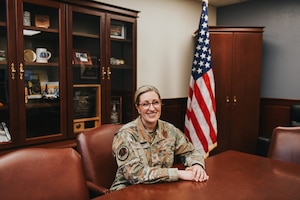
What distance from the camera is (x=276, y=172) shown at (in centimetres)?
149

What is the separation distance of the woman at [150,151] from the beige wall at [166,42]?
175 cm

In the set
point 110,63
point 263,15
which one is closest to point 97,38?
point 110,63

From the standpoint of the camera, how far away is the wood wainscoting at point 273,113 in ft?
12.5

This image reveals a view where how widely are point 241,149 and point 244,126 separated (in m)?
0.33

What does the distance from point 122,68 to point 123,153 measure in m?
1.40

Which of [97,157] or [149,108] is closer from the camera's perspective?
[149,108]

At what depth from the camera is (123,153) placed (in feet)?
4.85

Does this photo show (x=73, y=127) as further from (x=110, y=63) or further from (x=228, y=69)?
(x=228, y=69)

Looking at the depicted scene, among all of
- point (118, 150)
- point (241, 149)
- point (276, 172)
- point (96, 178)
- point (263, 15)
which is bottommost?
point (241, 149)

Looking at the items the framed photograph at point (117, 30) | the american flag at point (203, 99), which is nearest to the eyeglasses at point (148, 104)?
the framed photograph at point (117, 30)

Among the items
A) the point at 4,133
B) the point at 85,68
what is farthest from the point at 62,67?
the point at 4,133

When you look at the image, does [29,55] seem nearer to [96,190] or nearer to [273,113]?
[96,190]

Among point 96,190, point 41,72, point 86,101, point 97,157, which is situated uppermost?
point 41,72

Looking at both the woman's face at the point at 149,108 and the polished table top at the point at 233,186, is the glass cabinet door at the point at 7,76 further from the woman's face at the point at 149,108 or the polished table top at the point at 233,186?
the polished table top at the point at 233,186
